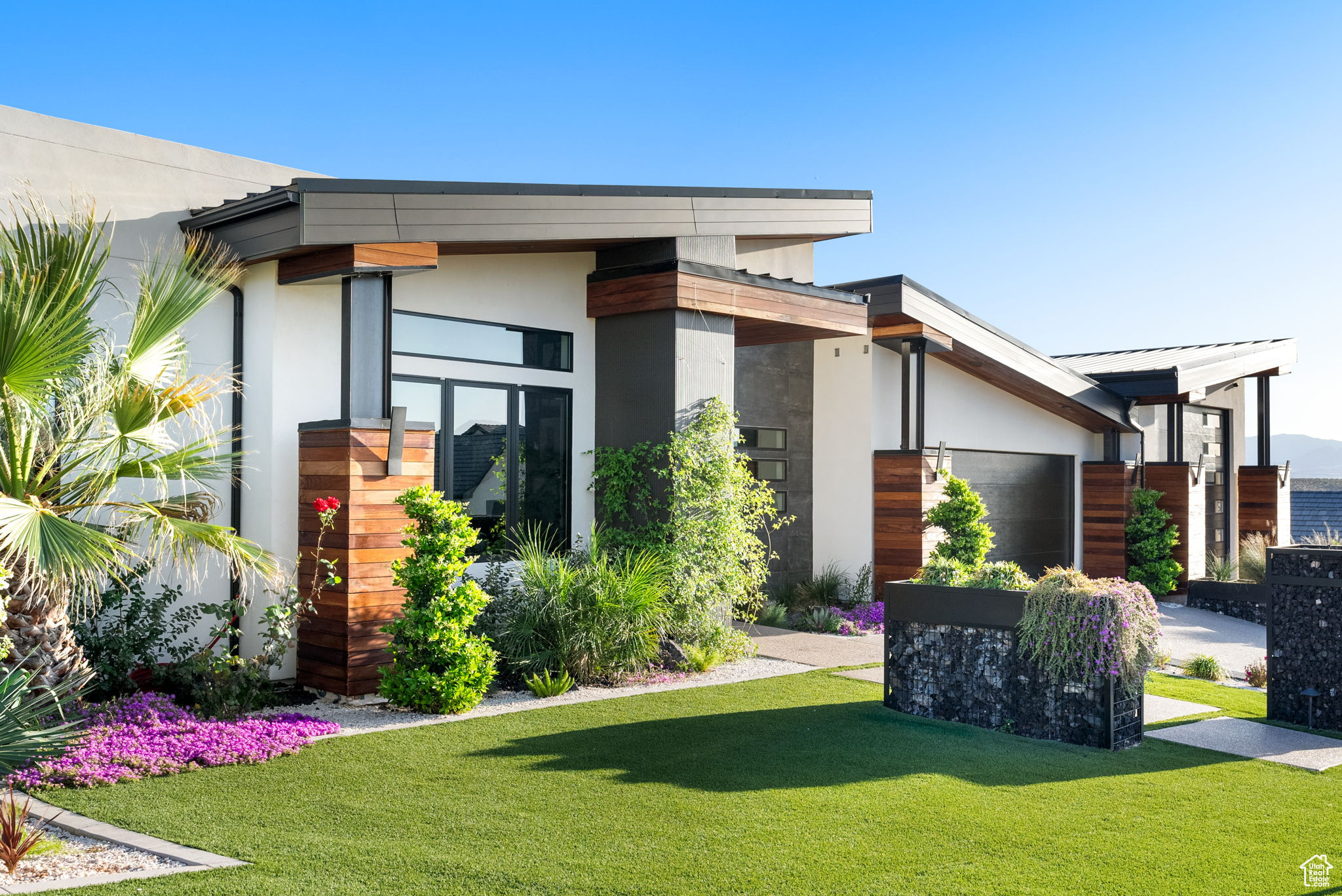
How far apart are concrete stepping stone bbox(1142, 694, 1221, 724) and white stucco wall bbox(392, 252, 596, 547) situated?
515 centimetres

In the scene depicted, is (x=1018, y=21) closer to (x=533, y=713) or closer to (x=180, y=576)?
(x=533, y=713)

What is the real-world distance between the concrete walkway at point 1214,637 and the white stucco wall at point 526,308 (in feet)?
20.6

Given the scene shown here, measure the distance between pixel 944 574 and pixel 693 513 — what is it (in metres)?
2.65

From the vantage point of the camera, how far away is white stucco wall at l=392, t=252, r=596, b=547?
872 centimetres

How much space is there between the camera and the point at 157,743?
5430 millimetres

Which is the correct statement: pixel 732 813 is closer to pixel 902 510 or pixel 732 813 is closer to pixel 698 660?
pixel 698 660

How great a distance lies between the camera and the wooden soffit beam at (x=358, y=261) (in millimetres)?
7289

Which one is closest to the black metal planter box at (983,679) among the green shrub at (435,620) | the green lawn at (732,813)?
the green lawn at (732,813)

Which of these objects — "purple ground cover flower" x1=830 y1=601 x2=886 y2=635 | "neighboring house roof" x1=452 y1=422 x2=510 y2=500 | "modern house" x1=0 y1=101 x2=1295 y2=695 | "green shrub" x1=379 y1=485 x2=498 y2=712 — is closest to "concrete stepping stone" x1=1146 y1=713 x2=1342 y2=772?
"purple ground cover flower" x1=830 y1=601 x2=886 y2=635

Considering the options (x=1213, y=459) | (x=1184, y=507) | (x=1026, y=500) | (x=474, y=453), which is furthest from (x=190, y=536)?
(x=1213, y=459)

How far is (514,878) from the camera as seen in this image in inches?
149

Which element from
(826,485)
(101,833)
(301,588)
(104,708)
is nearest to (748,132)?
(826,485)

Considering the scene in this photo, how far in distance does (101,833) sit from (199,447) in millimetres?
2402

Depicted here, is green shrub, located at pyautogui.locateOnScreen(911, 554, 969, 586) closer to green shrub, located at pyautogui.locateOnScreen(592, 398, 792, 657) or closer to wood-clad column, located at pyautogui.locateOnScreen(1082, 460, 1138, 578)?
green shrub, located at pyautogui.locateOnScreen(592, 398, 792, 657)
